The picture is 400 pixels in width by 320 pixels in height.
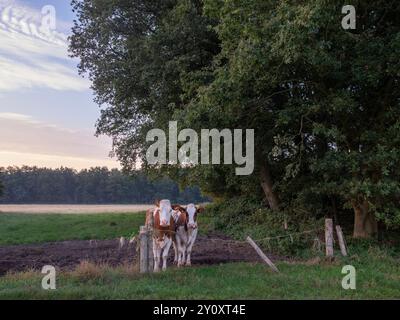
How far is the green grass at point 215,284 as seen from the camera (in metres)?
9.45

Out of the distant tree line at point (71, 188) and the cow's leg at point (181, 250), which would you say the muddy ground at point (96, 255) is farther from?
the distant tree line at point (71, 188)

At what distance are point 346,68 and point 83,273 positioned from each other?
422 inches

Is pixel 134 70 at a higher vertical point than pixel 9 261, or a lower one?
higher

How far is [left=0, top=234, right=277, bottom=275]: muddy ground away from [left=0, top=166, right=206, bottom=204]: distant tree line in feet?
225

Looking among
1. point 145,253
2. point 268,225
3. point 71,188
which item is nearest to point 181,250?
point 145,253

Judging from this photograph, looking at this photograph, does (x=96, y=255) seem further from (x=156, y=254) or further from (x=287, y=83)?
(x=287, y=83)

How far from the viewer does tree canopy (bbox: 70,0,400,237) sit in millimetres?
14578

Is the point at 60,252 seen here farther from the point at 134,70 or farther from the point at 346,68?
the point at 346,68

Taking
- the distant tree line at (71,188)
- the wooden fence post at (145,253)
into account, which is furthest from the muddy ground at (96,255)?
the distant tree line at (71,188)

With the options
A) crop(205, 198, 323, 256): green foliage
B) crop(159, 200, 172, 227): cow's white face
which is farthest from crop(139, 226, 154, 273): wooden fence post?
crop(205, 198, 323, 256): green foliage

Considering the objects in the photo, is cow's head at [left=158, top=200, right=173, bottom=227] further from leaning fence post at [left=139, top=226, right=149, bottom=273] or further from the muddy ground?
the muddy ground

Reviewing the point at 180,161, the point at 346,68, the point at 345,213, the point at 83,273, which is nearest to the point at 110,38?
the point at 180,161

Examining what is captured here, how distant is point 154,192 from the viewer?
86812mm

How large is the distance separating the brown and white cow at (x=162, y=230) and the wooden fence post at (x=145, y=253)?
3.53ft
